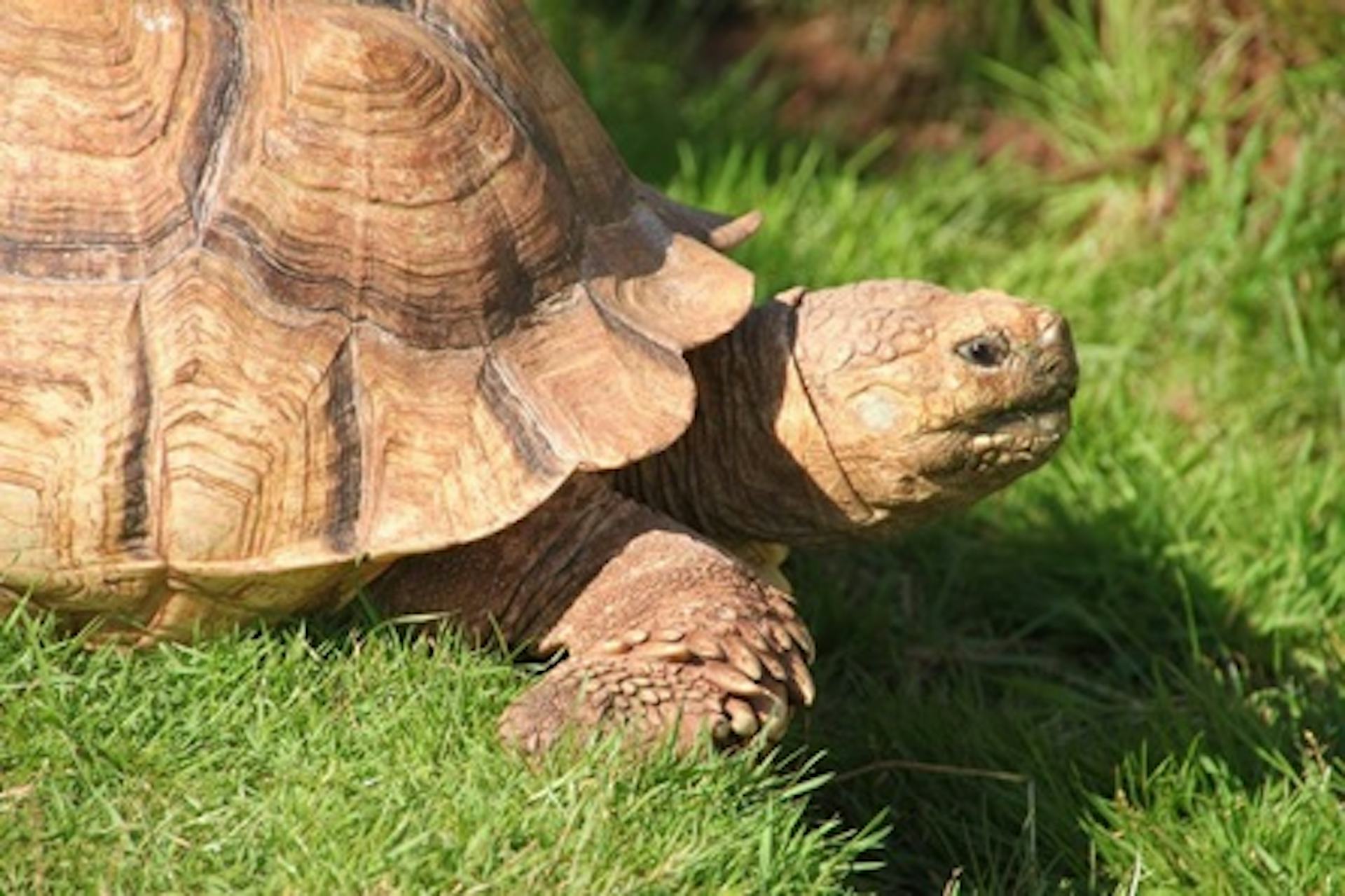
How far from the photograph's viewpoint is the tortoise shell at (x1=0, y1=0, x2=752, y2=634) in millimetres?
3770

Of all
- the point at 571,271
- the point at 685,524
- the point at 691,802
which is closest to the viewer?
the point at 691,802

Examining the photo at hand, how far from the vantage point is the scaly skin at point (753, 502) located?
3795mm

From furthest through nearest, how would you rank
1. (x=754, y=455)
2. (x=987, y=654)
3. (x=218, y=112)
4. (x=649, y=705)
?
(x=987, y=654) → (x=754, y=455) → (x=218, y=112) → (x=649, y=705)

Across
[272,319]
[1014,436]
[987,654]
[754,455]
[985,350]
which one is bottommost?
[987,654]

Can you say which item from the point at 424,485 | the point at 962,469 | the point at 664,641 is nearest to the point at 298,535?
the point at 424,485

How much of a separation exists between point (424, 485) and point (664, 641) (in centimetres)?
50

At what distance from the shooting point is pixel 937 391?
4.34 meters

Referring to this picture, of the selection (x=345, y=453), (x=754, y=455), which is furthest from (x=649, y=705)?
(x=754, y=455)

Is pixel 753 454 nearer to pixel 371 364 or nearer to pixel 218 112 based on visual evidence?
pixel 371 364

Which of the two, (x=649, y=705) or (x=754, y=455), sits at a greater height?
(x=649, y=705)

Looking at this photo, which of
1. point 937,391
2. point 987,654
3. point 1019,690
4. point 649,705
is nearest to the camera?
point 649,705

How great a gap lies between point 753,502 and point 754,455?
11 cm

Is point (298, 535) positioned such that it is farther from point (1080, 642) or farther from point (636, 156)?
point (636, 156)

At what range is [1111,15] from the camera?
23.1ft
